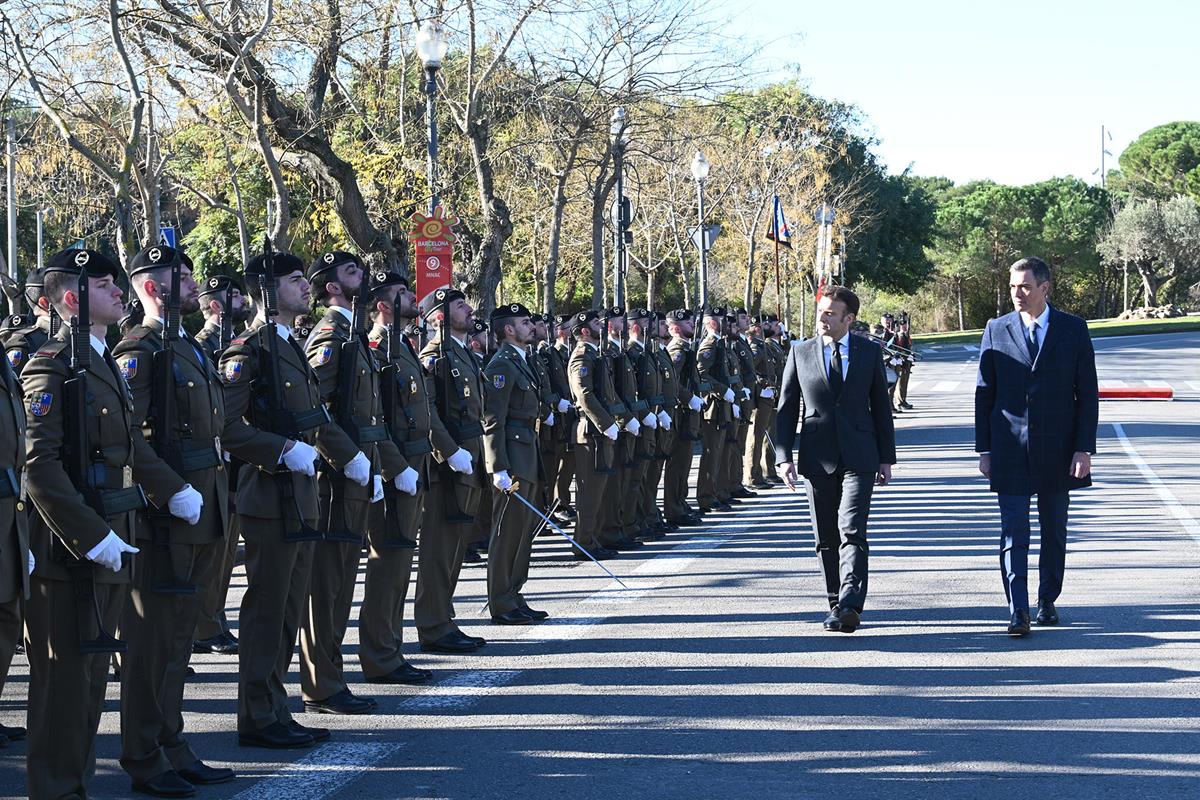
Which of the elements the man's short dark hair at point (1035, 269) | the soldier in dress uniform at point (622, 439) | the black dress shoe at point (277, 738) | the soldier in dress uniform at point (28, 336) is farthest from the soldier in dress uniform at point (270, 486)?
the soldier in dress uniform at point (622, 439)

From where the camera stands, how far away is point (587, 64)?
2297cm

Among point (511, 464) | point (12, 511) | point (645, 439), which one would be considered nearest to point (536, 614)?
point (511, 464)

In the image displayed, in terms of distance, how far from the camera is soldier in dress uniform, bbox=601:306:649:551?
12.9 meters

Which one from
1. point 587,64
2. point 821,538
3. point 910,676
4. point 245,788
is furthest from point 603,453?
point 587,64

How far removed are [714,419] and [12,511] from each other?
11.5 m

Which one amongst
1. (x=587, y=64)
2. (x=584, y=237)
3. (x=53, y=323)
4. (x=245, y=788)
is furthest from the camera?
(x=584, y=237)

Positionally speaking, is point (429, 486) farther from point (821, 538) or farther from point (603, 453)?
point (603, 453)

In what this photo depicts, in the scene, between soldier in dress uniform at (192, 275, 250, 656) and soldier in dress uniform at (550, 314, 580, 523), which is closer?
soldier in dress uniform at (192, 275, 250, 656)

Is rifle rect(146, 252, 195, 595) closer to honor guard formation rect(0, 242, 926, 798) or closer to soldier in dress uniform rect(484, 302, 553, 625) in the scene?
honor guard formation rect(0, 242, 926, 798)

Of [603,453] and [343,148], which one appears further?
[343,148]

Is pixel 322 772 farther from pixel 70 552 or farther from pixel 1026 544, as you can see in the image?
pixel 1026 544

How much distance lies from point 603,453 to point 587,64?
12.0 meters

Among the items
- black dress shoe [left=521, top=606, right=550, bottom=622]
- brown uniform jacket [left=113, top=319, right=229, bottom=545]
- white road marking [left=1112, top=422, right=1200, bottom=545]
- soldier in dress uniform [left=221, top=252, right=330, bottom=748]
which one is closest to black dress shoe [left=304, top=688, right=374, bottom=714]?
soldier in dress uniform [left=221, top=252, right=330, bottom=748]

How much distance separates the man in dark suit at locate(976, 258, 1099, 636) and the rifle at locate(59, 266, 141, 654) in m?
5.33
